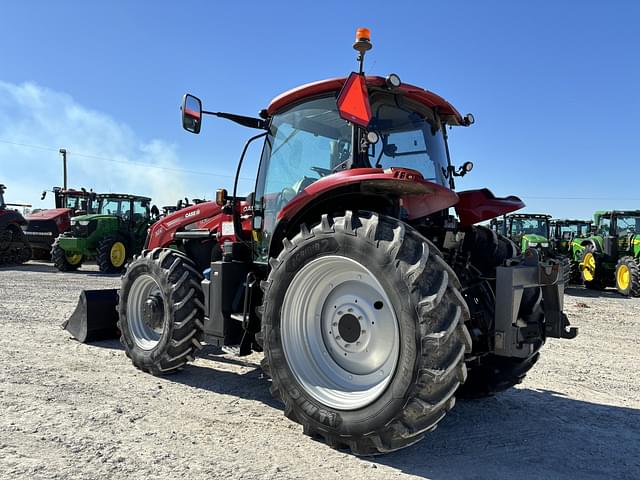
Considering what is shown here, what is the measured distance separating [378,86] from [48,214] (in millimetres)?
19746

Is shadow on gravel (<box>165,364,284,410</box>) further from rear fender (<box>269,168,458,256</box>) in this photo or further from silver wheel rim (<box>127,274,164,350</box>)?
rear fender (<box>269,168,458,256</box>)

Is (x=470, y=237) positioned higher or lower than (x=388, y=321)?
higher

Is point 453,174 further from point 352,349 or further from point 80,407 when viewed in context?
point 80,407

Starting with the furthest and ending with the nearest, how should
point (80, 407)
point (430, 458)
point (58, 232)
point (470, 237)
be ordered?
point (58, 232), point (470, 237), point (80, 407), point (430, 458)

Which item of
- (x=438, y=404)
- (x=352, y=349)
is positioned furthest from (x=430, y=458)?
(x=352, y=349)

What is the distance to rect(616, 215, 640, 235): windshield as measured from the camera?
17562mm

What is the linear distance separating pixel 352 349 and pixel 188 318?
6.30 feet

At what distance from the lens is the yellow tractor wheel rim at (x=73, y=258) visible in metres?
17.3

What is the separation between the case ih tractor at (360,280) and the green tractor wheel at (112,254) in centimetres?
1218

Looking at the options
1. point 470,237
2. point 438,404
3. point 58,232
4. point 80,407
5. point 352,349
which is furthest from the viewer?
point 58,232

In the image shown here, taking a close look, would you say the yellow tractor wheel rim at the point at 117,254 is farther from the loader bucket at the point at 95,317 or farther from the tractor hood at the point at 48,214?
the loader bucket at the point at 95,317

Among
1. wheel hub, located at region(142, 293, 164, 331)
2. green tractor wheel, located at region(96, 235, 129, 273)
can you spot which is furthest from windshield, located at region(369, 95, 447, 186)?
green tractor wheel, located at region(96, 235, 129, 273)

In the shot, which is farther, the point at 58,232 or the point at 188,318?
the point at 58,232

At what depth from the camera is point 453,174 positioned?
472 centimetres
